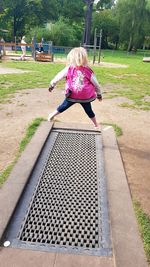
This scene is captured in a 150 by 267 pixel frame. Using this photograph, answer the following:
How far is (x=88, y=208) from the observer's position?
3.08m

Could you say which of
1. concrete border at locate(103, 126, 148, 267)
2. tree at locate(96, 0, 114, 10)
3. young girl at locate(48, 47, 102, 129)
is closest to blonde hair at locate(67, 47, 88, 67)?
young girl at locate(48, 47, 102, 129)

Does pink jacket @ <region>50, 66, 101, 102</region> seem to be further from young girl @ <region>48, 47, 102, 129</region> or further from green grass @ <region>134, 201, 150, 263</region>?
green grass @ <region>134, 201, 150, 263</region>

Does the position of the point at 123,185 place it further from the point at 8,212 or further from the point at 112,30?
the point at 112,30

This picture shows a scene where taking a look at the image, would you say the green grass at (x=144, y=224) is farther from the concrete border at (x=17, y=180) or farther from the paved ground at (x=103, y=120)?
the concrete border at (x=17, y=180)

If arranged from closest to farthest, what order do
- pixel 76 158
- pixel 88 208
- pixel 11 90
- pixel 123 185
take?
pixel 88 208 → pixel 123 185 → pixel 76 158 → pixel 11 90

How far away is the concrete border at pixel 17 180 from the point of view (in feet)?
9.40

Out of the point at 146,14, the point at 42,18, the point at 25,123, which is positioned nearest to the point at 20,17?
the point at 42,18

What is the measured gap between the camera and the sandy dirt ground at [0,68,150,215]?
3868 mm

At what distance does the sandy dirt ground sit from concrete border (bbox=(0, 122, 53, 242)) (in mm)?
219

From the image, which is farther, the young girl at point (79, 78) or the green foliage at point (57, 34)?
the green foliage at point (57, 34)

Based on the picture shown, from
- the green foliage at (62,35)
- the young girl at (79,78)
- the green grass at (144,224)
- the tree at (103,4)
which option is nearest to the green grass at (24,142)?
the young girl at (79,78)

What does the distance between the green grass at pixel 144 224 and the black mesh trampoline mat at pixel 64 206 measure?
0.31 m

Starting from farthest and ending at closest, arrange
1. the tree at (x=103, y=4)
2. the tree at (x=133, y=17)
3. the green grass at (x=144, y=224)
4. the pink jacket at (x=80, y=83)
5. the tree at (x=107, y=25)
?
the tree at (x=103, y=4), the tree at (x=107, y=25), the tree at (x=133, y=17), the pink jacket at (x=80, y=83), the green grass at (x=144, y=224)

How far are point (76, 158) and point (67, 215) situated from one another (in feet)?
4.65
